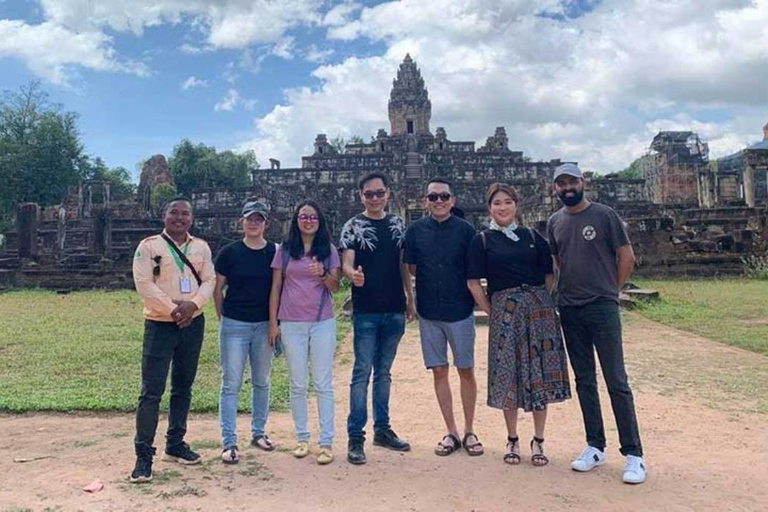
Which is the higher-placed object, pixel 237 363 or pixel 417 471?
pixel 237 363

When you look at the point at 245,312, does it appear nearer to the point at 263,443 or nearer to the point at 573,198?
the point at 263,443

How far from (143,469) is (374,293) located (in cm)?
179

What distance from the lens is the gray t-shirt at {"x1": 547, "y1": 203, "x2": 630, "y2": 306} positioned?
3.85m

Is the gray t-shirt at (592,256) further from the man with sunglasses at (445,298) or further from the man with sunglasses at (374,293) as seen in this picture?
the man with sunglasses at (374,293)

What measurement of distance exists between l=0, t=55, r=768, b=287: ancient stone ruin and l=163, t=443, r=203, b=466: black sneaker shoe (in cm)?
1781

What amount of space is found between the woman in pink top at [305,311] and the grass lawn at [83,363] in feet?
5.04

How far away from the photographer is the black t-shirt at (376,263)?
13.6 feet

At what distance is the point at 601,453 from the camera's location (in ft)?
12.9

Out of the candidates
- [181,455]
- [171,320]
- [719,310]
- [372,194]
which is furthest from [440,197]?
[719,310]

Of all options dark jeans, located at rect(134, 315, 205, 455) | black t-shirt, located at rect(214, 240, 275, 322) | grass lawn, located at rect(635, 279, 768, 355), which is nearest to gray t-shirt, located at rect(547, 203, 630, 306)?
black t-shirt, located at rect(214, 240, 275, 322)

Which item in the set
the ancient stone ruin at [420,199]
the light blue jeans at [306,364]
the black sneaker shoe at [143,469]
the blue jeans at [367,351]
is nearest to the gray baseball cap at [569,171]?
the blue jeans at [367,351]

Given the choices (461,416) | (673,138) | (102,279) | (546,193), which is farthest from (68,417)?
(673,138)

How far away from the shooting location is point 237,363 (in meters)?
Answer: 4.12

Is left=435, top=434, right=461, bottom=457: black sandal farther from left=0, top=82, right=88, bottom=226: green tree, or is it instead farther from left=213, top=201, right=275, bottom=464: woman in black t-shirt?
left=0, top=82, right=88, bottom=226: green tree
